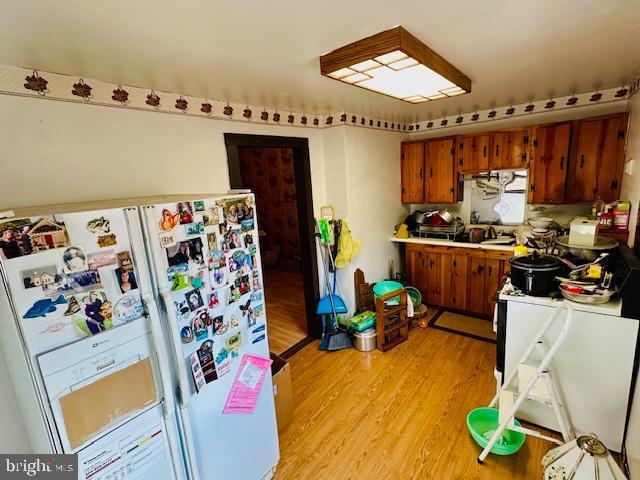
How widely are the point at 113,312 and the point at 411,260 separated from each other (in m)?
3.25

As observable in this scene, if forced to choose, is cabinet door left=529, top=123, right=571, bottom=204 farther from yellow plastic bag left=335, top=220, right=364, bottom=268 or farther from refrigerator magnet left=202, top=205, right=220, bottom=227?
refrigerator magnet left=202, top=205, right=220, bottom=227

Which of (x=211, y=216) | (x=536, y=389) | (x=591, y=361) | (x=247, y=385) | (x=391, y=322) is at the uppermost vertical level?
(x=211, y=216)

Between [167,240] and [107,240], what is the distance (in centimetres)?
20

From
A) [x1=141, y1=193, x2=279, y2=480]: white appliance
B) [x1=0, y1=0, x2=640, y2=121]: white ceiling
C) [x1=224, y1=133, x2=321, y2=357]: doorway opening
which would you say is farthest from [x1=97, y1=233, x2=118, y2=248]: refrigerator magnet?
[x1=224, y1=133, x2=321, y2=357]: doorway opening

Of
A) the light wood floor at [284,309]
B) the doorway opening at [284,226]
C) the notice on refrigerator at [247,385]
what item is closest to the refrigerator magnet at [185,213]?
the notice on refrigerator at [247,385]

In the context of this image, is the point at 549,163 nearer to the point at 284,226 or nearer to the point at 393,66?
the point at 393,66

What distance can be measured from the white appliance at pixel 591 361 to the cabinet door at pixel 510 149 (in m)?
1.79

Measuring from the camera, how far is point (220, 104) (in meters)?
2.19

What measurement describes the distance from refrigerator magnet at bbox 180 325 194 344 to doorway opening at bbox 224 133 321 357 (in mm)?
1316

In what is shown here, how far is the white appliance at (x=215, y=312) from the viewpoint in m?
1.21

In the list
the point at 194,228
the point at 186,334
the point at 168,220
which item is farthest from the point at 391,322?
the point at 168,220

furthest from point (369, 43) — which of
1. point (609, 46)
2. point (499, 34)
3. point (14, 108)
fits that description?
point (14, 108)

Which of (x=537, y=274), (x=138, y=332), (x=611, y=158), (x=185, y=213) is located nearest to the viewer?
(x=138, y=332)

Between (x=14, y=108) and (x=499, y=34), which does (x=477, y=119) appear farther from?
(x=14, y=108)
